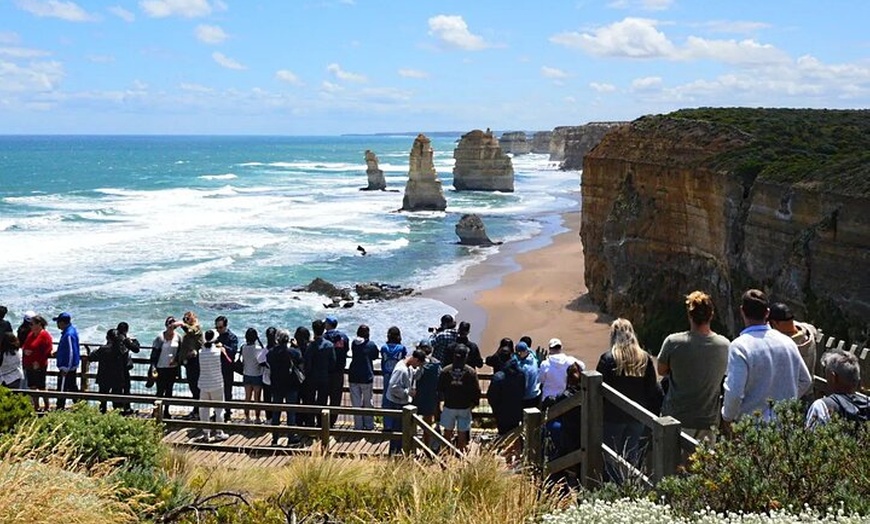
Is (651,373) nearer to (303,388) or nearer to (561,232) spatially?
(303,388)

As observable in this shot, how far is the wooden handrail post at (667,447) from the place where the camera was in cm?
544

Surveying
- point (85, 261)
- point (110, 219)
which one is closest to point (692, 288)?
point (85, 261)

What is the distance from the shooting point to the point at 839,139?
26781mm

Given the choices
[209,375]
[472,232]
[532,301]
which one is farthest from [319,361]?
[472,232]

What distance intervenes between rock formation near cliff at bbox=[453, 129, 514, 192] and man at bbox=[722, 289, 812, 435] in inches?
3336

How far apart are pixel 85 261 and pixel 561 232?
28426 mm

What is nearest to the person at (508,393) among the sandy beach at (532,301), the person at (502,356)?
the person at (502,356)

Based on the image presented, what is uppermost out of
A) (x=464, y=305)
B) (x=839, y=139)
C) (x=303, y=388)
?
(x=839, y=139)

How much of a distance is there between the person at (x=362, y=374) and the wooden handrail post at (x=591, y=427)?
5177 millimetres

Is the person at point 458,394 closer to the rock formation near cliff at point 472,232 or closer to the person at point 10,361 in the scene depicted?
the person at point 10,361

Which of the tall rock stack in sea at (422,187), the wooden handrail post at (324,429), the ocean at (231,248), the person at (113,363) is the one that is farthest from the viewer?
the tall rock stack in sea at (422,187)

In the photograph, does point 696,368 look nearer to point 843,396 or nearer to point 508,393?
point 843,396

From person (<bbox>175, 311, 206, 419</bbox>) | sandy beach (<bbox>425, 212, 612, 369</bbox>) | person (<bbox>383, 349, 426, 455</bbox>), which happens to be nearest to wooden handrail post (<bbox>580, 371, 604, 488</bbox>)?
person (<bbox>383, 349, 426, 455</bbox>)

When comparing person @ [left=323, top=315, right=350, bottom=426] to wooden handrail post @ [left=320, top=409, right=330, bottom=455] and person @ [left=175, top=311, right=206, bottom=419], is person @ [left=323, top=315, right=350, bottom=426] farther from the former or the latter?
person @ [left=175, top=311, right=206, bottom=419]
